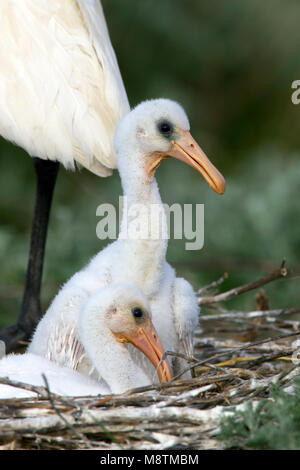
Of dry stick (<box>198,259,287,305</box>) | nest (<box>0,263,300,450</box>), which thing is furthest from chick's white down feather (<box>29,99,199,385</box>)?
dry stick (<box>198,259,287,305</box>)

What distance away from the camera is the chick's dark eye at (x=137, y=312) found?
5219 mm

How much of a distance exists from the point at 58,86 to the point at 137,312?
163 centimetres

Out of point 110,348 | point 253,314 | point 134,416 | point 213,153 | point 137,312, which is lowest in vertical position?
point 134,416

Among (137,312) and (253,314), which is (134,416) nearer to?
(137,312)

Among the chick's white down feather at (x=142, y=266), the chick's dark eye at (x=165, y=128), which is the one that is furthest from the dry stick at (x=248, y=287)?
the chick's dark eye at (x=165, y=128)

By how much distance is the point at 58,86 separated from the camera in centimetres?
622

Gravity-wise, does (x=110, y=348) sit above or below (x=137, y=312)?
below

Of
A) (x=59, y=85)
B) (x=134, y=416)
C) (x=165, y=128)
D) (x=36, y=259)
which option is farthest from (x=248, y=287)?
(x=134, y=416)

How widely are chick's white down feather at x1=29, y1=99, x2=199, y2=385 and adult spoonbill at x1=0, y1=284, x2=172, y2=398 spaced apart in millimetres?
216

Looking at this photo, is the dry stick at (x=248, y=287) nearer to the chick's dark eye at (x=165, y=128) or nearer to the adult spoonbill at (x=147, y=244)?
the adult spoonbill at (x=147, y=244)

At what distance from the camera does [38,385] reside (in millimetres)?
5160

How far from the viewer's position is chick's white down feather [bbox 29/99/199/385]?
5508 mm

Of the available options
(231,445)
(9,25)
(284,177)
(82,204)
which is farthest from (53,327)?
(82,204)
